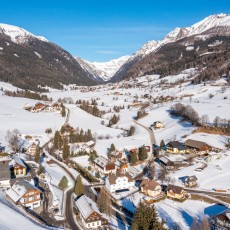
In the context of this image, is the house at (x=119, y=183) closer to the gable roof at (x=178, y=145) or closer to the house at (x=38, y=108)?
the gable roof at (x=178, y=145)

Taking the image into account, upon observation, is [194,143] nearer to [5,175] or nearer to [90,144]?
[90,144]

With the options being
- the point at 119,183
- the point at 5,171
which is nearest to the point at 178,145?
the point at 119,183

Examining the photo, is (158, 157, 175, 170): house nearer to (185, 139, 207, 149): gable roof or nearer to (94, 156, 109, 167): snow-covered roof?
(185, 139, 207, 149): gable roof

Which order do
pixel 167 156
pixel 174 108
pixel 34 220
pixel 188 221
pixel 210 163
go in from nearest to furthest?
pixel 34 220 → pixel 188 221 → pixel 210 163 → pixel 167 156 → pixel 174 108

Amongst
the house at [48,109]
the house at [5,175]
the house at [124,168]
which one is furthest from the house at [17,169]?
the house at [48,109]

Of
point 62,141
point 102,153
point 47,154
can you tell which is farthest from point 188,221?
point 62,141

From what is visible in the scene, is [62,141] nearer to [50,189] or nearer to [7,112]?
[50,189]
